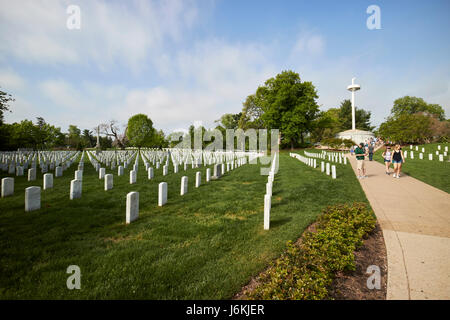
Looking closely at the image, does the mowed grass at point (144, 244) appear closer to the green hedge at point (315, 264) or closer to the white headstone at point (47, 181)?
the green hedge at point (315, 264)

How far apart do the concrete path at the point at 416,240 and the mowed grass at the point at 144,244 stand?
131 centimetres

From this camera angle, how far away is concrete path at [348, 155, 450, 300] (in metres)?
2.54

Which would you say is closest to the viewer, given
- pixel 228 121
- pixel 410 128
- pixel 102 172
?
pixel 102 172

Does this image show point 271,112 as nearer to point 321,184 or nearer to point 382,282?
point 321,184

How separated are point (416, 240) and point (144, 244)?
533 centimetres

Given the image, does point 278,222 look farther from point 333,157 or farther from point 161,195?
point 333,157

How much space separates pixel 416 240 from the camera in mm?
3789

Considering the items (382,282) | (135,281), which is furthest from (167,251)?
(382,282)

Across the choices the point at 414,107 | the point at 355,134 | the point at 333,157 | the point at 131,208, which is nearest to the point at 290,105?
the point at 333,157

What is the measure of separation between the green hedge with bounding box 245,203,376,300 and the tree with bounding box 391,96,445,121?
279 ft

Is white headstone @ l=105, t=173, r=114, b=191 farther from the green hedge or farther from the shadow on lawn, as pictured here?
the green hedge

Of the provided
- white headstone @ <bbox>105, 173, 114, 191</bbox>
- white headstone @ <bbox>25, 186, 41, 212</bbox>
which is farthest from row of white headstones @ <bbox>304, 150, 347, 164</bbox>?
white headstone @ <bbox>25, 186, 41, 212</bbox>

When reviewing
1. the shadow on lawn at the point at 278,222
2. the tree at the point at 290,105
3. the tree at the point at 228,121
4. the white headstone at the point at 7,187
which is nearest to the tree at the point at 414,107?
the tree at the point at 290,105
